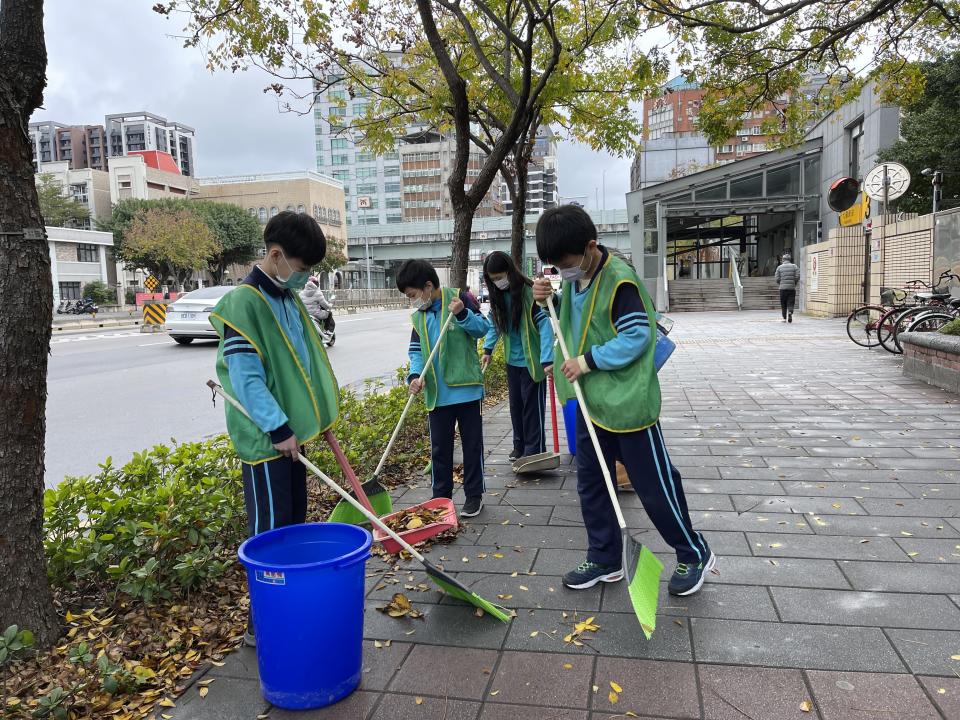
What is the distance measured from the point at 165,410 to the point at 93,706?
6.56 metres

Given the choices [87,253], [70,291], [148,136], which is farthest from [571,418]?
[148,136]

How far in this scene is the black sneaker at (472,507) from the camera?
428 cm

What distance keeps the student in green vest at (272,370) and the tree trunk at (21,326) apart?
0.61 metres

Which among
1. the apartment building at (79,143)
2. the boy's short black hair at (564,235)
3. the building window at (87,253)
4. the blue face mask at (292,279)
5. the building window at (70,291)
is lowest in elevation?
the blue face mask at (292,279)

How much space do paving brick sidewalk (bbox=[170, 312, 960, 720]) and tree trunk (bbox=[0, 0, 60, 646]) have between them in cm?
77

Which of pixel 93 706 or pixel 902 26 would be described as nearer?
pixel 93 706

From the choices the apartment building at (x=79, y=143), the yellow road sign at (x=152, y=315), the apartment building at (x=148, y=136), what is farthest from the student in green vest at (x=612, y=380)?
the apartment building at (x=79, y=143)

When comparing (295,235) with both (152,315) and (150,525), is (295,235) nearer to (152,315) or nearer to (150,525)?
(150,525)

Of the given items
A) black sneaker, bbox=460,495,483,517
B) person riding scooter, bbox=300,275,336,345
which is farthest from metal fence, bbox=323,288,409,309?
black sneaker, bbox=460,495,483,517

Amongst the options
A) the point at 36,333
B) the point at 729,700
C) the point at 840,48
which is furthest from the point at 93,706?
the point at 840,48

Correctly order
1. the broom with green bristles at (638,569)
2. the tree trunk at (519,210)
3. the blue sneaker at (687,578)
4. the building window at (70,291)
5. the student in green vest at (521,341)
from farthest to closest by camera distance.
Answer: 1. the building window at (70,291)
2. the tree trunk at (519,210)
3. the student in green vest at (521,341)
4. the blue sneaker at (687,578)
5. the broom with green bristles at (638,569)

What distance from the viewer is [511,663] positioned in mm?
2562

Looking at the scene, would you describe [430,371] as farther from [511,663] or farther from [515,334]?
[511,663]

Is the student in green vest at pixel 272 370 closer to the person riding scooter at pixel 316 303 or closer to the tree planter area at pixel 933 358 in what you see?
the tree planter area at pixel 933 358
